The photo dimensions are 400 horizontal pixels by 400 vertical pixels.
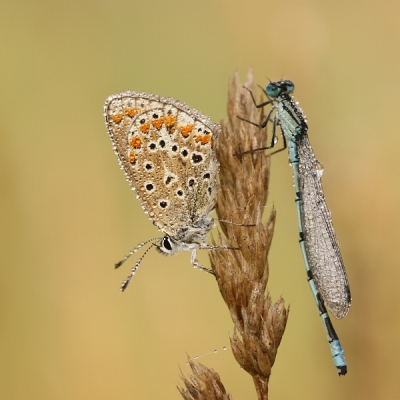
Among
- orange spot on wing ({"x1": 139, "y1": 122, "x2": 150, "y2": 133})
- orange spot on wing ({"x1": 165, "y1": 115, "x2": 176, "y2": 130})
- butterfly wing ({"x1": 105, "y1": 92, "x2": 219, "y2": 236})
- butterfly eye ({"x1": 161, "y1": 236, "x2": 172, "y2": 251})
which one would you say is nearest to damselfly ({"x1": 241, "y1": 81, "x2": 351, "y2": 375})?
butterfly wing ({"x1": 105, "y1": 92, "x2": 219, "y2": 236})

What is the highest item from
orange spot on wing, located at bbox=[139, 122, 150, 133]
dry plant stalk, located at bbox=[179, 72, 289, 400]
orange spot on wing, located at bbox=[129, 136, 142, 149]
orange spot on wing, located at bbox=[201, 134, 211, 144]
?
orange spot on wing, located at bbox=[139, 122, 150, 133]

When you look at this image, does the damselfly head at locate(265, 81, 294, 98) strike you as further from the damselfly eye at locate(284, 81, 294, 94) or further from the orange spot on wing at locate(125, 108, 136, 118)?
the orange spot on wing at locate(125, 108, 136, 118)

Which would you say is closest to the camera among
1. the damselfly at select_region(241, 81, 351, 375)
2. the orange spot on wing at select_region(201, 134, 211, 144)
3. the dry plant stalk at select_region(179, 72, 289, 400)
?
the dry plant stalk at select_region(179, 72, 289, 400)

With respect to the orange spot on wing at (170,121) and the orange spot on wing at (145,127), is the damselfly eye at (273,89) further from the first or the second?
the orange spot on wing at (145,127)

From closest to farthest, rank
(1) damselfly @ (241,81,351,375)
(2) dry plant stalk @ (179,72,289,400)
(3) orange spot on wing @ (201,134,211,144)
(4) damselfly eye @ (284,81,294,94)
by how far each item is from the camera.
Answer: (2) dry plant stalk @ (179,72,289,400) → (1) damselfly @ (241,81,351,375) → (3) orange spot on wing @ (201,134,211,144) → (4) damselfly eye @ (284,81,294,94)

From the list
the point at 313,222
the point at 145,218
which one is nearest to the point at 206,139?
the point at 313,222

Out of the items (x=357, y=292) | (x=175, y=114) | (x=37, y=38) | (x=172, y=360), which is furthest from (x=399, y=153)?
(x=37, y=38)

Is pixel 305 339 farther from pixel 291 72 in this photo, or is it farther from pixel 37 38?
pixel 37 38

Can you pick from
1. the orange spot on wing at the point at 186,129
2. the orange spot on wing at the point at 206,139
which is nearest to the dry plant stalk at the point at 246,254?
the orange spot on wing at the point at 206,139
